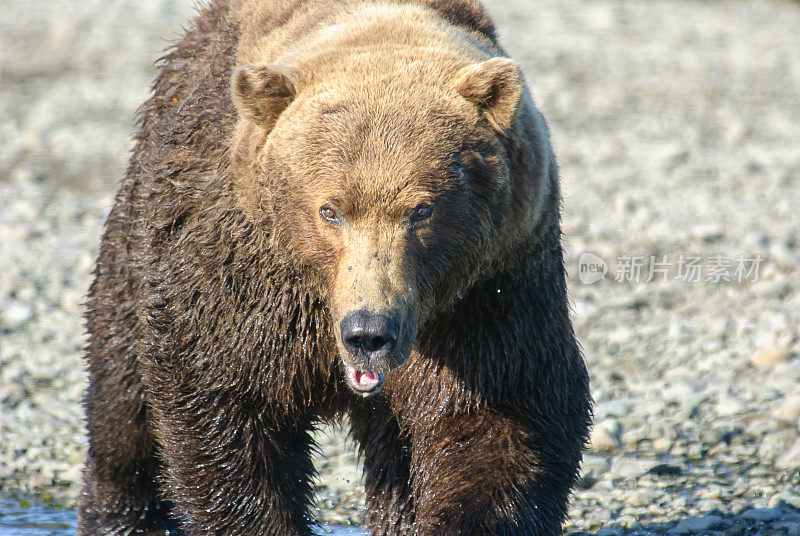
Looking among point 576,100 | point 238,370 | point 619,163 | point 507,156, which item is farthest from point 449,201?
point 576,100

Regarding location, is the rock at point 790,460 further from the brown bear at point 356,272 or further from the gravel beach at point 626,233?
the brown bear at point 356,272

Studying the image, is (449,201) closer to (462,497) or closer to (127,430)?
(462,497)

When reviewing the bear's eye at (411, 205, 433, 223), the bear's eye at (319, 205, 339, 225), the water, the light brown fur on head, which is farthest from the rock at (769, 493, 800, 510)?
the water

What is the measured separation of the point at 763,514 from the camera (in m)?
6.04

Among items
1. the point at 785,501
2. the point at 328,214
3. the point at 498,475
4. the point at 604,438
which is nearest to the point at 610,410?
the point at 604,438

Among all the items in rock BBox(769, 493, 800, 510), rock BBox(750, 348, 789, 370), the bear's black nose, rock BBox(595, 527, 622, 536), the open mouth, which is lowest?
rock BBox(750, 348, 789, 370)

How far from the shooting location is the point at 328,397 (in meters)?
5.05

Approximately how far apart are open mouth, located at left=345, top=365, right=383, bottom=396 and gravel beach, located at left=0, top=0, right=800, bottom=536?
7.19 feet

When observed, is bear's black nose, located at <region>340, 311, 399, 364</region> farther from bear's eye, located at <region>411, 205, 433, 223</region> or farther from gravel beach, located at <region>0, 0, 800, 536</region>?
gravel beach, located at <region>0, 0, 800, 536</region>

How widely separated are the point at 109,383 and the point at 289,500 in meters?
1.38

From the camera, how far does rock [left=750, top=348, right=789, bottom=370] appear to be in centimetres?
820

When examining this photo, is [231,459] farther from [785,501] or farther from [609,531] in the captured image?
[785,501]

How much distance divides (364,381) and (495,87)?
51.0 inches

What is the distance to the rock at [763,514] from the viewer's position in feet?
19.6
